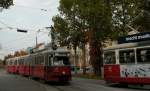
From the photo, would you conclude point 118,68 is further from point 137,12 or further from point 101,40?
point 101,40

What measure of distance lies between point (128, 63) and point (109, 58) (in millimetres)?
2792

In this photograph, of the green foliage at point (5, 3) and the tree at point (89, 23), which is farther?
the tree at point (89, 23)

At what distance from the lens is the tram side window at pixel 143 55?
2505 centimetres

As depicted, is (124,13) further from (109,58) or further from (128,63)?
(128,63)

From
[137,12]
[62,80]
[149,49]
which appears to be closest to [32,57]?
[62,80]

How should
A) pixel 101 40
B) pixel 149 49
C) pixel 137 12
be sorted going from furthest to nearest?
pixel 101 40 < pixel 137 12 < pixel 149 49

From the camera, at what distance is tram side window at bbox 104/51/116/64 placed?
2883cm

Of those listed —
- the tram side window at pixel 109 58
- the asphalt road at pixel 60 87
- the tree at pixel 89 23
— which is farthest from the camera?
the tree at pixel 89 23

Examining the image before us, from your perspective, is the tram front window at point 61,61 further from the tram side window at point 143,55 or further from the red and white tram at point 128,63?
the tram side window at point 143,55

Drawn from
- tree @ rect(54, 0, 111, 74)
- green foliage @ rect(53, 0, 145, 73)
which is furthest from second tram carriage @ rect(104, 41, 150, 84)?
tree @ rect(54, 0, 111, 74)

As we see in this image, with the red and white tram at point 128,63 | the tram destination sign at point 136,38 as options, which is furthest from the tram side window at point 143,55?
the tram destination sign at point 136,38

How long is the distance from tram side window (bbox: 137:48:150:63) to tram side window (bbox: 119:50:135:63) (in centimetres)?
60

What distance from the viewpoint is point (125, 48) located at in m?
27.2

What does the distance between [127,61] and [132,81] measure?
Result: 137cm
